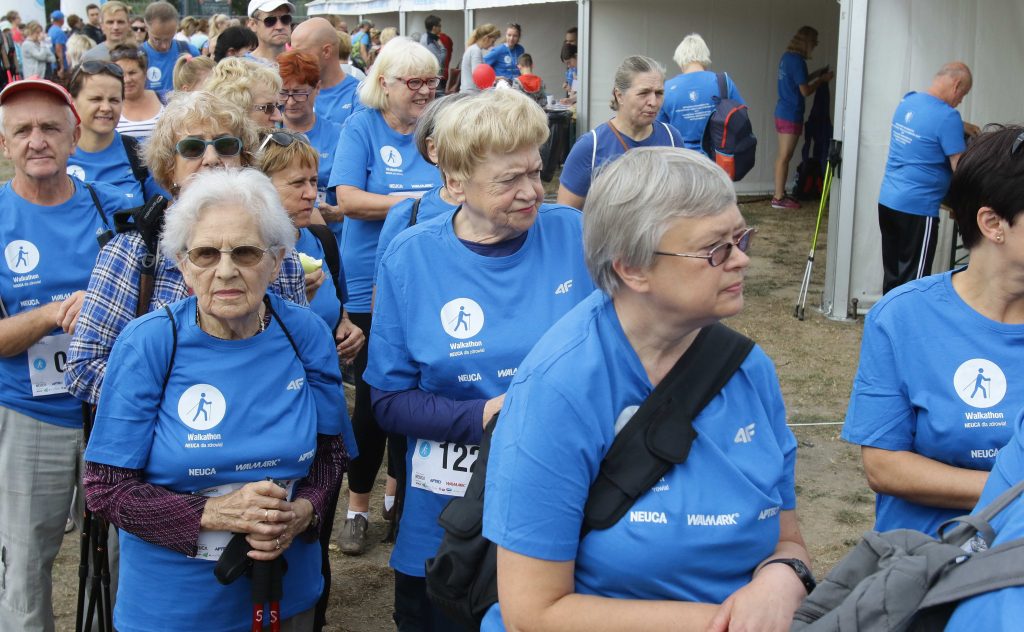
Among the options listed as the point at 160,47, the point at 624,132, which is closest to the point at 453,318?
the point at 624,132

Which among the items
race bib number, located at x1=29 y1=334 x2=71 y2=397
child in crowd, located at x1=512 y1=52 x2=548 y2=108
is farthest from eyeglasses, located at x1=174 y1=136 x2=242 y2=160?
child in crowd, located at x1=512 y1=52 x2=548 y2=108

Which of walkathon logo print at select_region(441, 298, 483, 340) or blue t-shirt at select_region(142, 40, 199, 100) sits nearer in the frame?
walkathon logo print at select_region(441, 298, 483, 340)

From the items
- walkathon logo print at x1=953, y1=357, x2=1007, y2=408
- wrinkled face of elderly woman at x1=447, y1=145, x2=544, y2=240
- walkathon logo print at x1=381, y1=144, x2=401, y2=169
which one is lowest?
walkathon logo print at x1=953, y1=357, x2=1007, y2=408

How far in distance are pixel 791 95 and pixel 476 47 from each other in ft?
16.2

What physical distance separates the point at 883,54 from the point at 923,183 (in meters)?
1.22

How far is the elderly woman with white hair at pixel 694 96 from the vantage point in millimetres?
9945

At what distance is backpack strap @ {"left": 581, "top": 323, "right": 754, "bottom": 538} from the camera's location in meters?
1.82

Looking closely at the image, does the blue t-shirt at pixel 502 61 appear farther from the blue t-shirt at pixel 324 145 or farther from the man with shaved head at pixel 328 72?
the blue t-shirt at pixel 324 145

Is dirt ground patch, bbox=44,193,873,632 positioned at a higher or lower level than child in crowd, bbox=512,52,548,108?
lower

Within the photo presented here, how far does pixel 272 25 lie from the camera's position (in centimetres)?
735

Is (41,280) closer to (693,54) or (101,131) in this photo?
(101,131)

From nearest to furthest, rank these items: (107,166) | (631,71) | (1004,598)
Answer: (1004,598) < (107,166) < (631,71)

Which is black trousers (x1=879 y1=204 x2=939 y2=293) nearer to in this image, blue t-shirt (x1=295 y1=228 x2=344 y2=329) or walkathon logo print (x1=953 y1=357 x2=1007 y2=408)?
blue t-shirt (x1=295 y1=228 x2=344 y2=329)

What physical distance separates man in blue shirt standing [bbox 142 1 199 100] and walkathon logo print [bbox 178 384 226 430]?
6.67 meters
